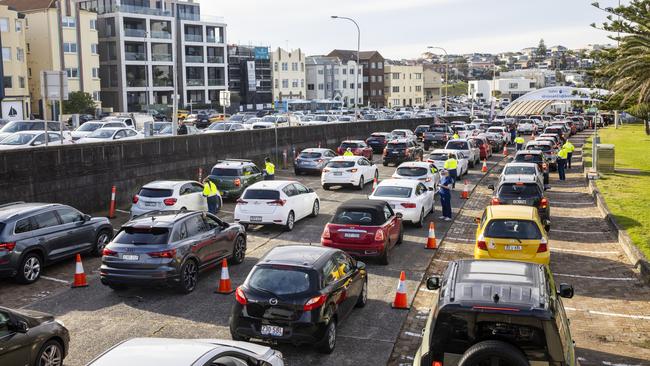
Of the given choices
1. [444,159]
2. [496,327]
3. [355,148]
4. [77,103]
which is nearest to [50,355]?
[496,327]

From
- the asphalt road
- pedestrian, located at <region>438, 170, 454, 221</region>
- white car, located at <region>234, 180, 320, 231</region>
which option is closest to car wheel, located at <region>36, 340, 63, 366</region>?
the asphalt road

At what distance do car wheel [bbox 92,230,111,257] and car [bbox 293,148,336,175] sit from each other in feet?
53.0

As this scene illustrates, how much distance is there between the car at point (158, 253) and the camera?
13.2 metres

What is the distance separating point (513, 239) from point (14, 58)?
5996 cm

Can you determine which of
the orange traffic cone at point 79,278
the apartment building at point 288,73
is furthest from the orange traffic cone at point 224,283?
the apartment building at point 288,73

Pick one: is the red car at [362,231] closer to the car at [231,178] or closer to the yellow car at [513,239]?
the yellow car at [513,239]

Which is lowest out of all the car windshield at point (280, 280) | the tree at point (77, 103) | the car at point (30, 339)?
the car at point (30, 339)

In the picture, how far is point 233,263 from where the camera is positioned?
52.9 ft

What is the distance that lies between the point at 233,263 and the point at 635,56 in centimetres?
2320

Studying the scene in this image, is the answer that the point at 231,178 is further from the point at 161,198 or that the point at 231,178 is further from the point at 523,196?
the point at 523,196

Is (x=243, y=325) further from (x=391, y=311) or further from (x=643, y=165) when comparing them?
(x=643, y=165)

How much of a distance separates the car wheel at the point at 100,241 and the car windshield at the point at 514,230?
9.47 metres

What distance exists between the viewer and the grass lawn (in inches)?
757

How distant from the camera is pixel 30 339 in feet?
29.1
